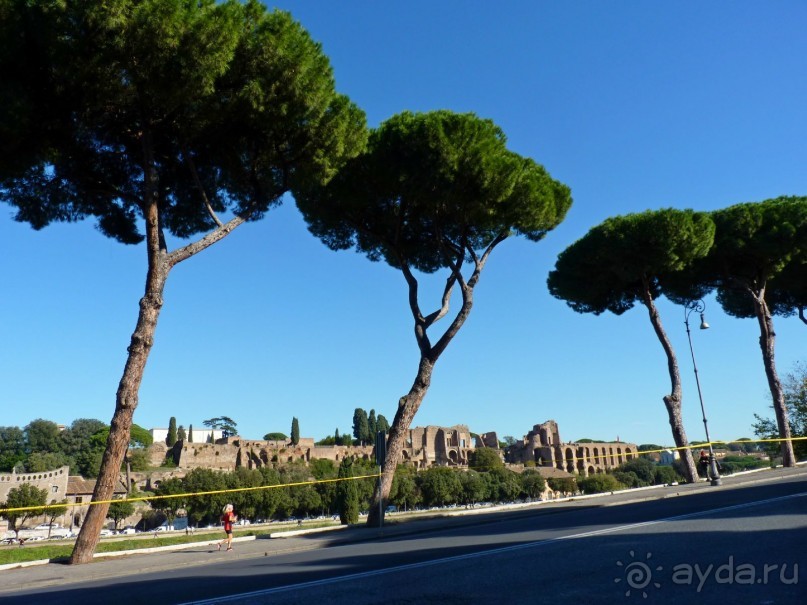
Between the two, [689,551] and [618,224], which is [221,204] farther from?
[618,224]

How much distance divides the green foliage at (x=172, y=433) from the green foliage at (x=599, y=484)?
6296cm

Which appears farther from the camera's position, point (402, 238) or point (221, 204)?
point (402, 238)

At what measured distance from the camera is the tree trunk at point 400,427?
12461 mm

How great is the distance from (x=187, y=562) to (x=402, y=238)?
10.1m

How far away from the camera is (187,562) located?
8.60m

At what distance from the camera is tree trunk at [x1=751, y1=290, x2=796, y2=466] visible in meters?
20.8

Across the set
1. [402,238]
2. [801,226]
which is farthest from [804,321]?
[402,238]

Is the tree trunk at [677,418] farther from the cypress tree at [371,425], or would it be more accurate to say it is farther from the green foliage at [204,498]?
the cypress tree at [371,425]

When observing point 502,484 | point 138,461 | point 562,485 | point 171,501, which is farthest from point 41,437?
point 562,485

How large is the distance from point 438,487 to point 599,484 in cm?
2436
